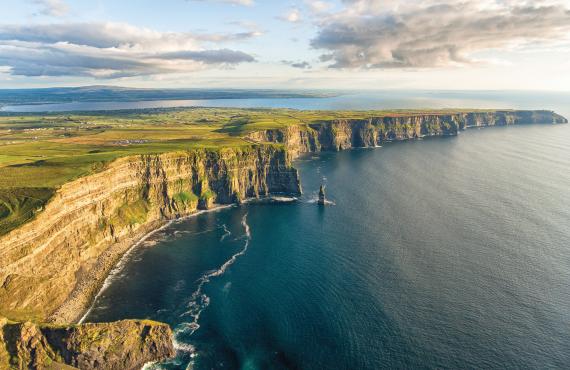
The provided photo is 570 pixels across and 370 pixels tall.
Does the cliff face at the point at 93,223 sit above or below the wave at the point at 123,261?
above

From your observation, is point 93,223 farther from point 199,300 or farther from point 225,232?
point 199,300

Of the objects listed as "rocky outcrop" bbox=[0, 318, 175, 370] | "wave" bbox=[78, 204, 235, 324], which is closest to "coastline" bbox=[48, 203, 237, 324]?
"wave" bbox=[78, 204, 235, 324]

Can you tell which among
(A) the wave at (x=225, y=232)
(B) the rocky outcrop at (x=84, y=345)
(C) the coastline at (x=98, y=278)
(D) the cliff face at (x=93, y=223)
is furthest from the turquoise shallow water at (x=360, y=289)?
(D) the cliff face at (x=93, y=223)

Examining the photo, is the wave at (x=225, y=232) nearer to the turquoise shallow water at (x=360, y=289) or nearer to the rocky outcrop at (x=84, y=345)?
the turquoise shallow water at (x=360, y=289)

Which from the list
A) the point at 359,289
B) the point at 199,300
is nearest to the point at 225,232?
the point at 199,300

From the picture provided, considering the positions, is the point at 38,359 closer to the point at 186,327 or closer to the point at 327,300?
the point at 186,327
